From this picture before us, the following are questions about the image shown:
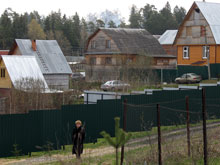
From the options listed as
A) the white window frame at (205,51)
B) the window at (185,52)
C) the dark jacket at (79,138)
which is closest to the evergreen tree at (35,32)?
the window at (185,52)

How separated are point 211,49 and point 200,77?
3.62 metres

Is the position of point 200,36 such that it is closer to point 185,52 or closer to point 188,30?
point 188,30

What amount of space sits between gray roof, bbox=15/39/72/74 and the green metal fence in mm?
22590

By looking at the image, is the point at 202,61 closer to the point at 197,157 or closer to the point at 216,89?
the point at 216,89

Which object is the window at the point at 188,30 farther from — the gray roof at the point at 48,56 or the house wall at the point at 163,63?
the gray roof at the point at 48,56

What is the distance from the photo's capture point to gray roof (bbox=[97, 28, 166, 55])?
157ft

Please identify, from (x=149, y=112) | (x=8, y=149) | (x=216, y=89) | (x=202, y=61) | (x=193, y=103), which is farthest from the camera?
(x=202, y=61)

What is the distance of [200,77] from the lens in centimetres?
3800

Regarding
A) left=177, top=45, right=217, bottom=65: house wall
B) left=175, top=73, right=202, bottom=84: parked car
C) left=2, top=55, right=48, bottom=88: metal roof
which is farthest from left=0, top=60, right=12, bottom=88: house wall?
left=177, top=45, right=217, bottom=65: house wall

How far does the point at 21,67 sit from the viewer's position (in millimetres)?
34594

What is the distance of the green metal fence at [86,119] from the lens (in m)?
15.6

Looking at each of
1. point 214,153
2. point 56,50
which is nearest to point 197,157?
point 214,153

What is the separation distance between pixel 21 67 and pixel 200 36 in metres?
17.3

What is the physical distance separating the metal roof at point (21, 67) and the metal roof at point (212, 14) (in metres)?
16.3
